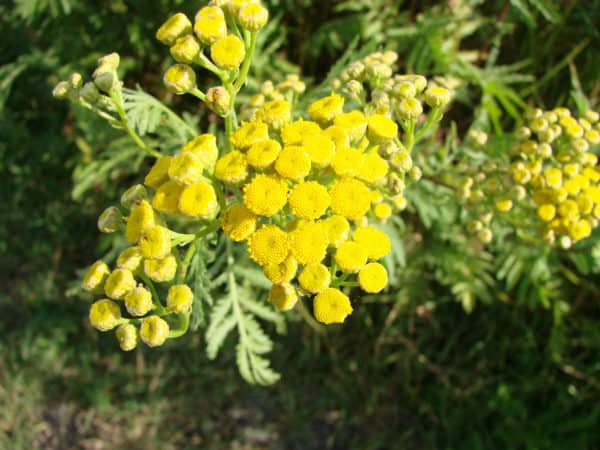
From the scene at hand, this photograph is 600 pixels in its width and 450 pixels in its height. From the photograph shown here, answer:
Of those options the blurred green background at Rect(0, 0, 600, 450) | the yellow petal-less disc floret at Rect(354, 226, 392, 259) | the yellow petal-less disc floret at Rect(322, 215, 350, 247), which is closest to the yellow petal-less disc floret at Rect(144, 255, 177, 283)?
the yellow petal-less disc floret at Rect(322, 215, 350, 247)

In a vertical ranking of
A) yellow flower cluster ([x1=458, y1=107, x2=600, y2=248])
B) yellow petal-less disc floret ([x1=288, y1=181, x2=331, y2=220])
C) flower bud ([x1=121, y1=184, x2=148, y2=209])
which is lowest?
yellow flower cluster ([x1=458, y1=107, x2=600, y2=248])

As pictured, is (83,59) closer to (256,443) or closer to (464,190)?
(464,190)

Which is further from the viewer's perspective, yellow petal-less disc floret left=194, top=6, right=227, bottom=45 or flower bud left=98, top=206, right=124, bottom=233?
flower bud left=98, top=206, right=124, bottom=233

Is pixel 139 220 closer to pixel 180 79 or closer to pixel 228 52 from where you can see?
pixel 180 79

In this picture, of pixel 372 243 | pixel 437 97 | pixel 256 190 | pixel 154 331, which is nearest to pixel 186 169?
pixel 256 190

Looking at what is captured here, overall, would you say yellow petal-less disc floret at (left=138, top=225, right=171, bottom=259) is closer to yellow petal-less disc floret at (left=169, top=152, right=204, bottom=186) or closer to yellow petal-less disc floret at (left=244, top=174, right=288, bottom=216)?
yellow petal-less disc floret at (left=169, top=152, right=204, bottom=186)

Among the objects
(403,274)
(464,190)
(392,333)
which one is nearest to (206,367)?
(392,333)
